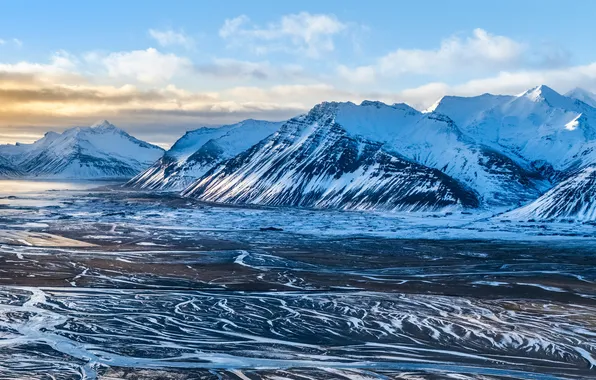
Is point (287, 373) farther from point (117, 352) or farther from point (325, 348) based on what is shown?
point (117, 352)

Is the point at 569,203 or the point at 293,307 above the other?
the point at 569,203

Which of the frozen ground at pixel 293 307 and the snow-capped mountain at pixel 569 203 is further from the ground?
the snow-capped mountain at pixel 569 203

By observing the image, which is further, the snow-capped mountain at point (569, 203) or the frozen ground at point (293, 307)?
the snow-capped mountain at point (569, 203)

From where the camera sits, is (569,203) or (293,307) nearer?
(293,307)

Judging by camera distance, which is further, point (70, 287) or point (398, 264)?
point (398, 264)

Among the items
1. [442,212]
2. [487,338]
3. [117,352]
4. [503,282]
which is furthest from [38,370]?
[442,212]
